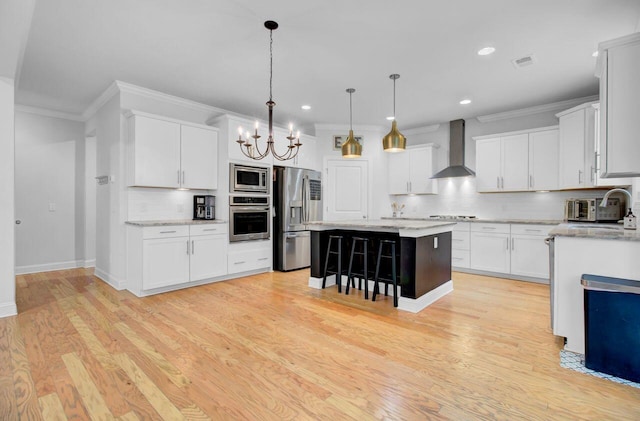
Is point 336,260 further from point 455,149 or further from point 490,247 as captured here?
point 455,149

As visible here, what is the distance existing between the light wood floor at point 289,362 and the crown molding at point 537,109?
123 inches

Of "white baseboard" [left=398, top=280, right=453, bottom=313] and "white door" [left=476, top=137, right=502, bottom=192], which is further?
"white door" [left=476, top=137, right=502, bottom=192]

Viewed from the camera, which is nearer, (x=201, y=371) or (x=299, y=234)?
(x=201, y=371)

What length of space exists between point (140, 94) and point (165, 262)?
2.33 metres

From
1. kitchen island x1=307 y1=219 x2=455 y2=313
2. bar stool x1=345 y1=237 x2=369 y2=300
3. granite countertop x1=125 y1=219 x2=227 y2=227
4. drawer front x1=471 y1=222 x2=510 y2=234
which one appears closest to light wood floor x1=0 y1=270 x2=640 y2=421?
kitchen island x1=307 y1=219 x2=455 y2=313

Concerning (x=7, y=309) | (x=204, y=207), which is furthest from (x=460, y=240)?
Result: (x=7, y=309)

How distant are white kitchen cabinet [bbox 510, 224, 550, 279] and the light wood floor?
112 centimetres

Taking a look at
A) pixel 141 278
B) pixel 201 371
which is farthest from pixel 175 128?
pixel 201 371

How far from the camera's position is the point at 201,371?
218 centimetres

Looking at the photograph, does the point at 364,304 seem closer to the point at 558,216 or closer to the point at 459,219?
the point at 459,219

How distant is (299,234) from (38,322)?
3.54 meters

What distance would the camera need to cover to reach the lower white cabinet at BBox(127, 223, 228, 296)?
3955mm

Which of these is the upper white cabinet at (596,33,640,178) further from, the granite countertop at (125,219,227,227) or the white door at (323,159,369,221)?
the granite countertop at (125,219,227,227)

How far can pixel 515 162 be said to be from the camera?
5.11 metres
